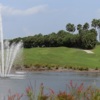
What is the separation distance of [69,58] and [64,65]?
14887 millimetres

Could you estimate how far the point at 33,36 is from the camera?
161m

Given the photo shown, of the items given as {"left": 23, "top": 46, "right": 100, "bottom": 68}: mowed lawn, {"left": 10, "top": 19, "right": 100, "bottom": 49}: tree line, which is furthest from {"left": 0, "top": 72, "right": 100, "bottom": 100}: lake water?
{"left": 10, "top": 19, "right": 100, "bottom": 49}: tree line

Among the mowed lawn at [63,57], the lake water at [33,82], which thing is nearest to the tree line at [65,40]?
the mowed lawn at [63,57]

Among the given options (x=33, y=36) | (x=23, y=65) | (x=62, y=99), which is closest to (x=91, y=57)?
(x=23, y=65)

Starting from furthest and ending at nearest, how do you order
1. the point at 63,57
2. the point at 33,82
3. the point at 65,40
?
the point at 65,40
the point at 63,57
the point at 33,82

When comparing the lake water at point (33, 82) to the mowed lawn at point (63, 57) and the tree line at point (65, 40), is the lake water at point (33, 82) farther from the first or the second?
the tree line at point (65, 40)

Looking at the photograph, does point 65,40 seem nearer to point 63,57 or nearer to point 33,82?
point 63,57

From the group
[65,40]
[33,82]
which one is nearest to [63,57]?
[65,40]

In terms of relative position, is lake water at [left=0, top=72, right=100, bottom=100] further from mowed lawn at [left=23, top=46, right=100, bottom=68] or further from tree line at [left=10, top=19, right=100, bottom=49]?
tree line at [left=10, top=19, right=100, bottom=49]

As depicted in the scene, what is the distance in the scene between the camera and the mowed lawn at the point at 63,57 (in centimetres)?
10879

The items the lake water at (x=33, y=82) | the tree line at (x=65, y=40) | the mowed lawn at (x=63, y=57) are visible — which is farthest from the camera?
the tree line at (x=65, y=40)

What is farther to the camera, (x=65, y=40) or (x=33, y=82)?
(x=65, y=40)

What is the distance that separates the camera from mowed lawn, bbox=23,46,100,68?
4283 inches

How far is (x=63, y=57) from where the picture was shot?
396 ft
